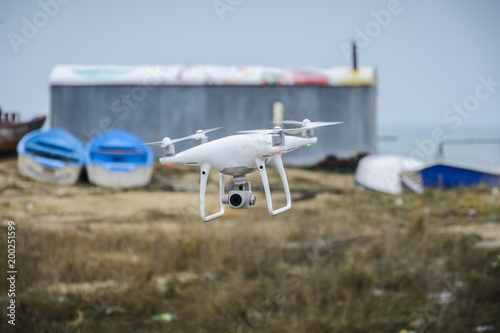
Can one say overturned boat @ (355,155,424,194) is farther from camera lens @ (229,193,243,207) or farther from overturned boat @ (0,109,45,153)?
camera lens @ (229,193,243,207)

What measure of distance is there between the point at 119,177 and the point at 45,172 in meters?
3.57

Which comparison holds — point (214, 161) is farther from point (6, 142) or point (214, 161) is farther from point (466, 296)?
point (6, 142)

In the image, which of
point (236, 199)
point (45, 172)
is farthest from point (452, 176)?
point (236, 199)

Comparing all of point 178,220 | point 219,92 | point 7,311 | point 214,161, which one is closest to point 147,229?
point 178,220

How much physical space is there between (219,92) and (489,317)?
18.0m

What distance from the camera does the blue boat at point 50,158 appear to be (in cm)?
3412

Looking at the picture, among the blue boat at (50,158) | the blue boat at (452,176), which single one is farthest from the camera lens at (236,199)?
the blue boat at (452,176)

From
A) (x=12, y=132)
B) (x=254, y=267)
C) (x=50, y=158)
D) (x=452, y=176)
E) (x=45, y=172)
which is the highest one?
(x=12, y=132)

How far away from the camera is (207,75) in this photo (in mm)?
36969

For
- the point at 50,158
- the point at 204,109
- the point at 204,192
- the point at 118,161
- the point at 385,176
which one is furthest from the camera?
the point at 204,109

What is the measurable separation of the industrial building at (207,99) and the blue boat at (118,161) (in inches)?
86.8

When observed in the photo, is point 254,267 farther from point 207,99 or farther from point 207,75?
point 207,99

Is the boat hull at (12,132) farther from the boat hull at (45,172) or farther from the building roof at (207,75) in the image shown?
Result: the boat hull at (45,172)

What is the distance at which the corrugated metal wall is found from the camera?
35.0m
